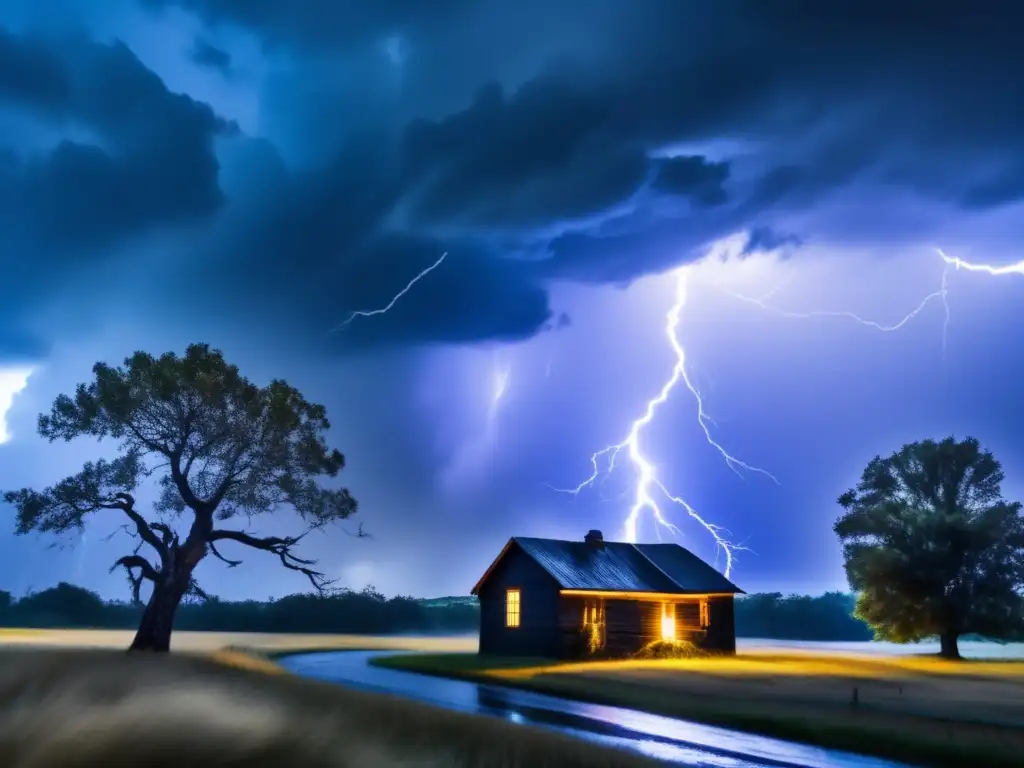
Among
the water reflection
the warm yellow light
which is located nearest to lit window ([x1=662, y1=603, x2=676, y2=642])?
the warm yellow light

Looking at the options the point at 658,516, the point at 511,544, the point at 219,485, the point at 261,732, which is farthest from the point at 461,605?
the point at 261,732

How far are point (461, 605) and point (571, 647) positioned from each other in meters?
62.0

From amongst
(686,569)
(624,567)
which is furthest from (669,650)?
(686,569)

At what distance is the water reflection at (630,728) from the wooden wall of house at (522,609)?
13499mm

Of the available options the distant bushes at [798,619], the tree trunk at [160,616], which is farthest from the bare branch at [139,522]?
the distant bushes at [798,619]

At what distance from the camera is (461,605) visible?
100 meters

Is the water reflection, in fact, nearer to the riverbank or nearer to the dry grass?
the riverbank

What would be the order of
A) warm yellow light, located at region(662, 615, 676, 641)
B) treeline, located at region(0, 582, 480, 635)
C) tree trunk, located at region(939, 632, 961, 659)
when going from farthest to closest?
treeline, located at region(0, 582, 480, 635), tree trunk, located at region(939, 632, 961, 659), warm yellow light, located at region(662, 615, 676, 641)

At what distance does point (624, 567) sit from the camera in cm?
4700

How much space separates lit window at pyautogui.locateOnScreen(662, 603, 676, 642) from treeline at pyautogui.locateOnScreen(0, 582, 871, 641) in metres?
47.5

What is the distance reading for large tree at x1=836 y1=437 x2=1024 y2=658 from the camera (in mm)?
46188

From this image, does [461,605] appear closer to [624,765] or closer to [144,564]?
[144,564]

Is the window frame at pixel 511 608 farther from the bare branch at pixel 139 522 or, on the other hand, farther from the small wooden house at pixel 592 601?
the bare branch at pixel 139 522

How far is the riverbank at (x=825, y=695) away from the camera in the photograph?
656 inches
